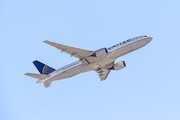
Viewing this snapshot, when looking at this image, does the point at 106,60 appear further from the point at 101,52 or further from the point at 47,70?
the point at 47,70

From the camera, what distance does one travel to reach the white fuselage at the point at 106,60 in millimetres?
48594

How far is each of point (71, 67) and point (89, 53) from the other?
14.8 feet

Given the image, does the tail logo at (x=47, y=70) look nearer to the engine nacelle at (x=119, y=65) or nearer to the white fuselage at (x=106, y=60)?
the white fuselage at (x=106, y=60)

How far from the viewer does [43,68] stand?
5559cm

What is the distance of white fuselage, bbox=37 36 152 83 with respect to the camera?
48.6 m

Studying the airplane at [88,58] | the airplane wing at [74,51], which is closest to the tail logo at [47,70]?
the airplane at [88,58]

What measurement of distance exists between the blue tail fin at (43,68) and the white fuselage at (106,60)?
192cm

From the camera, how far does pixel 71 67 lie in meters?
50.4

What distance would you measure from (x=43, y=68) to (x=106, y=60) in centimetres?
1364

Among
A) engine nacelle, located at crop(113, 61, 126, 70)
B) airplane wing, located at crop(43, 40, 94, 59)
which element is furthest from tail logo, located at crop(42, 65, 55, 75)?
engine nacelle, located at crop(113, 61, 126, 70)

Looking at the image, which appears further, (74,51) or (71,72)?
(71,72)

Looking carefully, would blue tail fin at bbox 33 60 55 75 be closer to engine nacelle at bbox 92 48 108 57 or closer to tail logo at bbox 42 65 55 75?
tail logo at bbox 42 65 55 75

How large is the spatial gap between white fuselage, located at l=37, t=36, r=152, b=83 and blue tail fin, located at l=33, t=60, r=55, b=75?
6.30ft

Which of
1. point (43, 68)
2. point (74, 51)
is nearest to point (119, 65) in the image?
point (74, 51)
